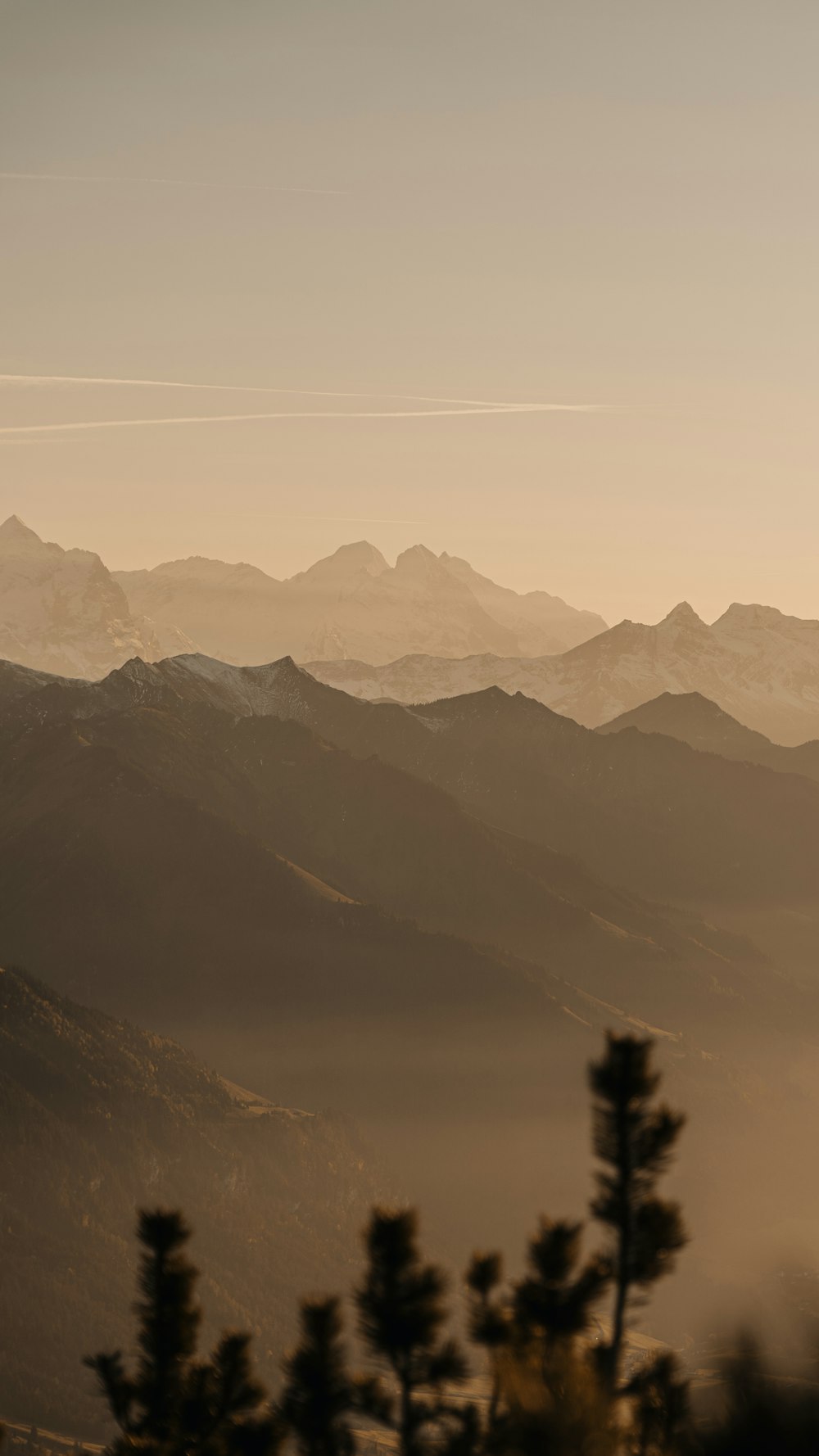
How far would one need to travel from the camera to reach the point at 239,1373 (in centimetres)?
4884

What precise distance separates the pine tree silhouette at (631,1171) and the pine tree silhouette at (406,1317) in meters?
5.06

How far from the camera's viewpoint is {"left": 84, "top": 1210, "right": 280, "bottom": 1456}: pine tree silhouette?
158 ft

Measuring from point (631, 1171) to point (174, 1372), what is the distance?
1899 centimetres

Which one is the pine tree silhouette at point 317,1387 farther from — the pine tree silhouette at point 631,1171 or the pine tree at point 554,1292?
the pine tree silhouette at point 631,1171

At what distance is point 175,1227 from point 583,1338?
1280 cm

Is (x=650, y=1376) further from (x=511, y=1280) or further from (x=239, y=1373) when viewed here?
(x=239, y=1373)

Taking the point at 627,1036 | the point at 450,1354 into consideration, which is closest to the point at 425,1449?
the point at 450,1354

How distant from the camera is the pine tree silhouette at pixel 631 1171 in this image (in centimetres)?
3731

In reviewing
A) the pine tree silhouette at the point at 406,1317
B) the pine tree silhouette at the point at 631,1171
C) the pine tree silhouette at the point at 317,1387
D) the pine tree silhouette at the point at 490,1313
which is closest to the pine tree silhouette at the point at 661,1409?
the pine tree silhouette at the point at 631,1171

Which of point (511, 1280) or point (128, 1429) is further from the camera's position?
point (128, 1429)

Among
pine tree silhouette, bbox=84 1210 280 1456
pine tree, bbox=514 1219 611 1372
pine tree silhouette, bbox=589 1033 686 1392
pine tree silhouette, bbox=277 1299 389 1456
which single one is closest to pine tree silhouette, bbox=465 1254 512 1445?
pine tree, bbox=514 1219 611 1372

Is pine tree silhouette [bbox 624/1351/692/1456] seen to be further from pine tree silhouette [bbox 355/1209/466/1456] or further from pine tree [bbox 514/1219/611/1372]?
pine tree silhouette [bbox 355/1209/466/1456]

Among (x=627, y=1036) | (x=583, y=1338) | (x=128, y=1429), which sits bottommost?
(x=128, y=1429)

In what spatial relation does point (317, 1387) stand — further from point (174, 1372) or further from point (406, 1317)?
point (174, 1372)
